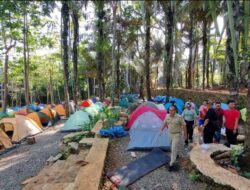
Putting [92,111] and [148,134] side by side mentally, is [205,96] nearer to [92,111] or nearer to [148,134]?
[92,111]

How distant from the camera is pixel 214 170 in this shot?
6.15 meters

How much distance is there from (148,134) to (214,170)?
11.7 ft

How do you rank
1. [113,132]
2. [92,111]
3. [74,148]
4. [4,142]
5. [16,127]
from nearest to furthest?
1. [74,148]
2. [113,132]
3. [4,142]
4. [16,127]
5. [92,111]

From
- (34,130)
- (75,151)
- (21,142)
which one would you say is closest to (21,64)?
(34,130)

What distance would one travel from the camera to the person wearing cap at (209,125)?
8508 mm

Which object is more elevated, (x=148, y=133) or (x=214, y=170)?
(x=148, y=133)

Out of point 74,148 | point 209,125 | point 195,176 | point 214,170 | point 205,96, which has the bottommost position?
point 74,148

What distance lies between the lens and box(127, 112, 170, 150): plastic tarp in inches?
361

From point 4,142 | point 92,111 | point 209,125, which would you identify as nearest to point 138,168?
point 209,125

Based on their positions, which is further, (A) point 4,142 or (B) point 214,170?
(A) point 4,142

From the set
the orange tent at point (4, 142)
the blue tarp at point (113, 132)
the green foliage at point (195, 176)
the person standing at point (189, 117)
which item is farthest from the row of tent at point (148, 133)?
the orange tent at point (4, 142)

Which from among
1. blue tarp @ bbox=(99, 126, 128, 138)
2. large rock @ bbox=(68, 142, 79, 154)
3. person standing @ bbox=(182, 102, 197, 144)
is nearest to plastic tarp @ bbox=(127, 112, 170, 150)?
person standing @ bbox=(182, 102, 197, 144)

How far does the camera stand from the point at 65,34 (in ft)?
62.3

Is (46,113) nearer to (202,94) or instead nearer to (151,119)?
(202,94)
